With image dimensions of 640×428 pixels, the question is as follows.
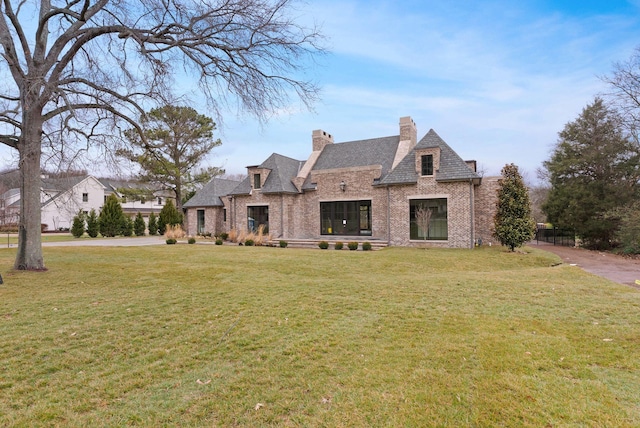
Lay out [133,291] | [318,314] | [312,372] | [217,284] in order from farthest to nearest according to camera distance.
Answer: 1. [217,284]
2. [133,291]
3. [318,314]
4. [312,372]

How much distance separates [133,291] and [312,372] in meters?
5.66

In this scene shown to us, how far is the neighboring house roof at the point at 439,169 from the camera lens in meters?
16.8

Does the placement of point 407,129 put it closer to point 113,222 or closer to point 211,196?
point 211,196

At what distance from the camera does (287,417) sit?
2.87 m

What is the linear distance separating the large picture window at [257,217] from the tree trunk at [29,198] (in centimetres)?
1351

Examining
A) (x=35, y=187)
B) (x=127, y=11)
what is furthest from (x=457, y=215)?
(x=35, y=187)

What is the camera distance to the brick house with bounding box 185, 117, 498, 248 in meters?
17.4

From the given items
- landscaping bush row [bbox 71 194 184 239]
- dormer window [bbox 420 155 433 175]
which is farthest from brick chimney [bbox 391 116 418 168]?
landscaping bush row [bbox 71 194 184 239]

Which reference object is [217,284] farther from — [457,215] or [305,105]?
[457,215]

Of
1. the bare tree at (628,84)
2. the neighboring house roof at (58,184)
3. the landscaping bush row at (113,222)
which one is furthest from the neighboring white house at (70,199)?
the bare tree at (628,84)

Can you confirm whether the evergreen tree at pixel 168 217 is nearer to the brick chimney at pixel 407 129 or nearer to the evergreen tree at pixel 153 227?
the evergreen tree at pixel 153 227

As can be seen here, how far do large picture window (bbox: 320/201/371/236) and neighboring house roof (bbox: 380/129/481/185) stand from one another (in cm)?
A: 238

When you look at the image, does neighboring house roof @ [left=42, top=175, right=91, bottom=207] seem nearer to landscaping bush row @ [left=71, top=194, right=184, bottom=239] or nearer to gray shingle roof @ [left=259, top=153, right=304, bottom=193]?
gray shingle roof @ [left=259, top=153, right=304, bottom=193]

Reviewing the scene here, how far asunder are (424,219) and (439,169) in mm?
2690
